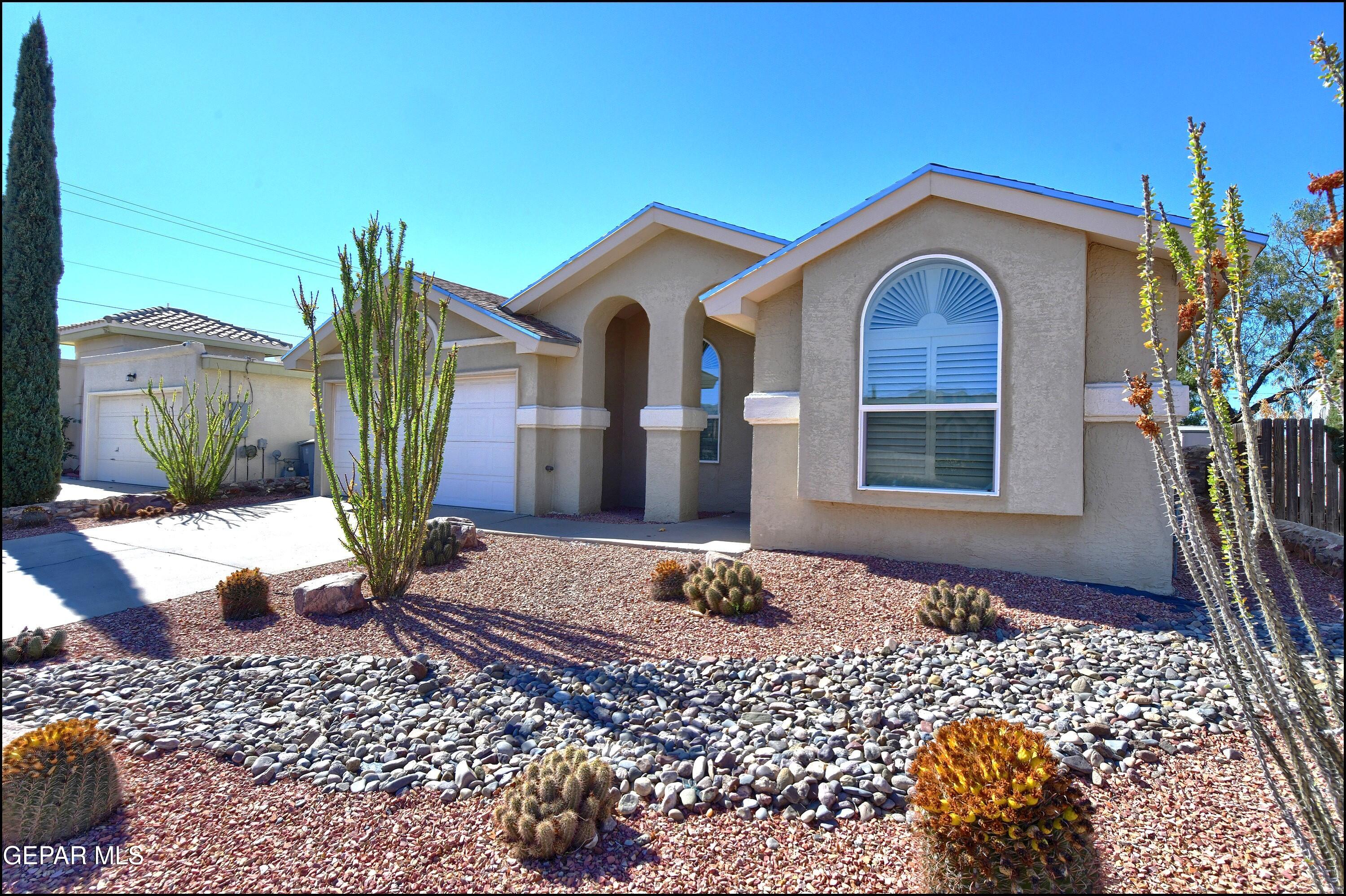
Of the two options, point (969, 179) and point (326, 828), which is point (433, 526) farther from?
point (969, 179)

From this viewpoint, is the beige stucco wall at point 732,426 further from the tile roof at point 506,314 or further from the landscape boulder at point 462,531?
the landscape boulder at point 462,531

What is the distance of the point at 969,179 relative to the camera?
654cm

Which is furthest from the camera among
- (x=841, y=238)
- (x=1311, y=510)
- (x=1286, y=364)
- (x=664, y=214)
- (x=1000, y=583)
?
(x=1286, y=364)

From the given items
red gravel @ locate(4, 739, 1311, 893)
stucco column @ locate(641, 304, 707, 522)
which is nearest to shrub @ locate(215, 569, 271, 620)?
red gravel @ locate(4, 739, 1311, 893)

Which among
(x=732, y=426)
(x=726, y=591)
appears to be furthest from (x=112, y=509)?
(x=732, y=426)

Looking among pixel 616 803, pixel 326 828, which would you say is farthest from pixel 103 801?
pixel 616 803

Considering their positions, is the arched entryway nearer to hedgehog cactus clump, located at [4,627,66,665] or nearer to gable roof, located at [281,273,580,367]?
gable roof, located at [281,273,580,367]

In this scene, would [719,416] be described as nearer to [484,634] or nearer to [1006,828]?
[484,634]

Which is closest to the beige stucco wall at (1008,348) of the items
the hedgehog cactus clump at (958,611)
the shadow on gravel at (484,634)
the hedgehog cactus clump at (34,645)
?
the hedgehog cactus clump at (958,611)

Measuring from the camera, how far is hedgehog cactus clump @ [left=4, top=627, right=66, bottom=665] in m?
1.87

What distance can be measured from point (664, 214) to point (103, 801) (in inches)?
358

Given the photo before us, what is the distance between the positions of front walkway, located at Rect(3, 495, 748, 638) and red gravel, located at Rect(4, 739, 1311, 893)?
2.91 feet

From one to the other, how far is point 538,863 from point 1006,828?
1751mm

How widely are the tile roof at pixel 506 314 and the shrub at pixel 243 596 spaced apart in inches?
224
